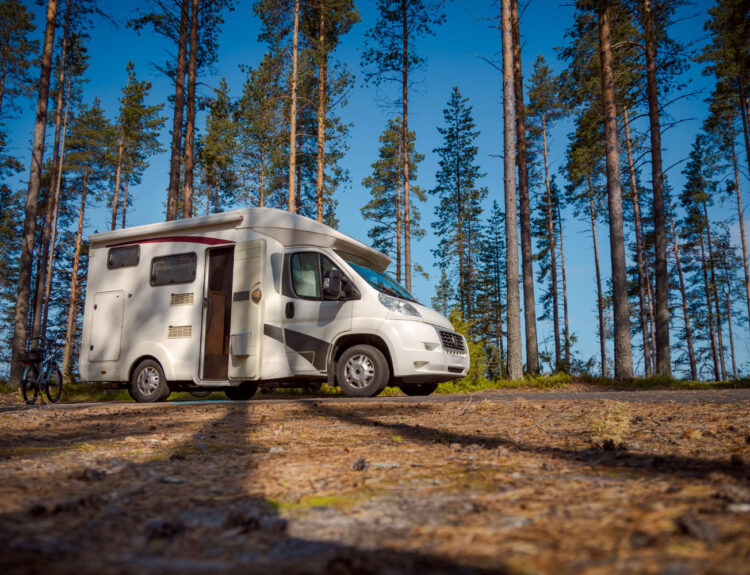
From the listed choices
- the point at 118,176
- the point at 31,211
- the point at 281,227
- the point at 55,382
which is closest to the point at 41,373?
the point at 55,382

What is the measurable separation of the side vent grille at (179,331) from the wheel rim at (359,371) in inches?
126

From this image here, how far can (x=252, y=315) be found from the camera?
8.96 meters

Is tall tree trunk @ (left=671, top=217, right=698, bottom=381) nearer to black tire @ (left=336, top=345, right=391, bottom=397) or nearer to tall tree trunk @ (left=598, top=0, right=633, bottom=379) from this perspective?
tall tree trunk @ (left=598, top=0, right=633, bottom=379)

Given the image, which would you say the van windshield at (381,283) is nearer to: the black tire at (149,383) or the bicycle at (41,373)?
the black tire at (149,383)

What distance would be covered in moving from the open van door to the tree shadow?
→ 18.9 ft

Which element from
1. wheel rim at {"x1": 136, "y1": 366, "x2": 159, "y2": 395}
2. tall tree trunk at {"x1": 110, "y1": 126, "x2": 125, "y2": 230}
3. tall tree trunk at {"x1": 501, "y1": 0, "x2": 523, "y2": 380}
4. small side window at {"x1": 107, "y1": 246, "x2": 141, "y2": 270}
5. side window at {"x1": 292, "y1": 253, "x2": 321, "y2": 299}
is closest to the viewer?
side window at {"x1": 292, "y1": 253, "x2": 321, "y2": 299}

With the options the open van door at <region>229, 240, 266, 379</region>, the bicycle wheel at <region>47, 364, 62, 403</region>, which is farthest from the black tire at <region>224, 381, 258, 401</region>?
the bicycle wheel at <region>47, 364, 62, 403</region>

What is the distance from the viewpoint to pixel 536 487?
223cm

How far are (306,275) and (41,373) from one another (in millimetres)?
6750

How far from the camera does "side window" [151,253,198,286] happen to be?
9703 mm

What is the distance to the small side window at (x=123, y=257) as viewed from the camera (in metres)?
10.3

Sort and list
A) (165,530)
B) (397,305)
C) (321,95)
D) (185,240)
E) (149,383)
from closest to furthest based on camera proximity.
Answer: (165,530) < (397,305) < (185,240) < (149,383) < (321,95)

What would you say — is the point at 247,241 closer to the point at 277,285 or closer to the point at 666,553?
the point at 277,285

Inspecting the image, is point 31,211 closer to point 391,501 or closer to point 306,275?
point 306,275
